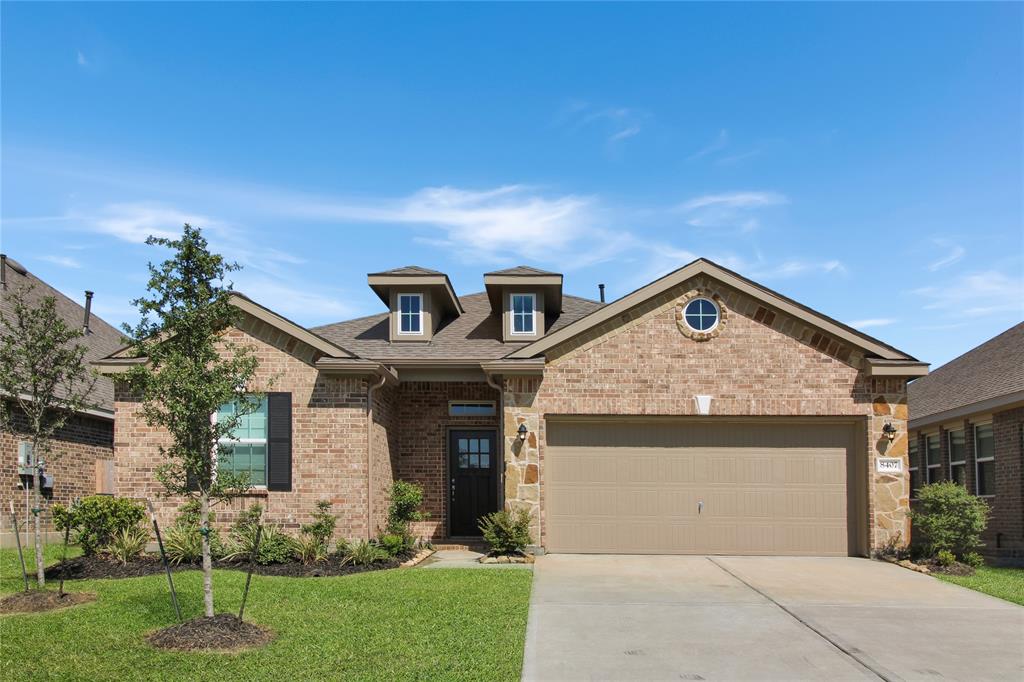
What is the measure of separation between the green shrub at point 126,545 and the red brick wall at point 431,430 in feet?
16.3

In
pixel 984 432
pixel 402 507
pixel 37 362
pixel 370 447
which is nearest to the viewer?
pixel 37 362

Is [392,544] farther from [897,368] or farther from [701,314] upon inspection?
[897,368]

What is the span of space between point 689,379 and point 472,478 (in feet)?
15.7

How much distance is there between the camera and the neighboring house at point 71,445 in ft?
53.3

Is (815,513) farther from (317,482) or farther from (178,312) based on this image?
(178,312)

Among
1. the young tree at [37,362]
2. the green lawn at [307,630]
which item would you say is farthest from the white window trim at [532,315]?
the young tree at [37,362]

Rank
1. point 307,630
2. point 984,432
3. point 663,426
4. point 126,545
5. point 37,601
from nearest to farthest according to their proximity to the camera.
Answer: point 307,630, point 37,601, point 126,545, point 663,426, point 984,432

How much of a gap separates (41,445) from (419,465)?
284 inches

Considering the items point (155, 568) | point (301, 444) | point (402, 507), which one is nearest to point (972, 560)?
point (402, 507)

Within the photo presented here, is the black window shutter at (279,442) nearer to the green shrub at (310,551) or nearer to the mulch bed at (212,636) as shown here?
the green shrub at (310,551)

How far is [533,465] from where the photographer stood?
588 inches

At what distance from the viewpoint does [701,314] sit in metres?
15.3

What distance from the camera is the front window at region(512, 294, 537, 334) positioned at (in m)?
17.4

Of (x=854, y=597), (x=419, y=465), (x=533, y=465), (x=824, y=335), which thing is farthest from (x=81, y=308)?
(x=854, y=597)
